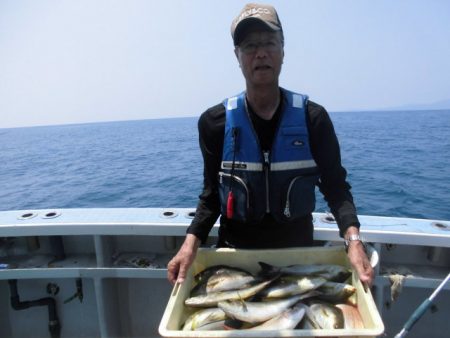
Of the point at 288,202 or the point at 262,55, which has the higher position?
the point at 262,55

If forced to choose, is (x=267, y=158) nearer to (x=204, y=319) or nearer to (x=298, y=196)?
(x=298, y=196)

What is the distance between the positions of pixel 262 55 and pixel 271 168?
28.0 inches

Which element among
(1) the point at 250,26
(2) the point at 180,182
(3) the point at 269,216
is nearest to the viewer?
(1) the point at 250,26

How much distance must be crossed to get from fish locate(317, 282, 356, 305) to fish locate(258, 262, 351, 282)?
0.08 metres

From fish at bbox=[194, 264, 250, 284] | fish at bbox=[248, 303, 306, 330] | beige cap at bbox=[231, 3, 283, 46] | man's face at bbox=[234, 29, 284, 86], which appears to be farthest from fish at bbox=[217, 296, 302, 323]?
beige cap at bbox=[231, 3, 283, 46]

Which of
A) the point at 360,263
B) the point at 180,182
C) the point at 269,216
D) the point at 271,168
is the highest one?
the point at 271,168

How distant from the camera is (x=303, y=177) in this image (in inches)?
84.9

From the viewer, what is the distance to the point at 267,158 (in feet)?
7.07

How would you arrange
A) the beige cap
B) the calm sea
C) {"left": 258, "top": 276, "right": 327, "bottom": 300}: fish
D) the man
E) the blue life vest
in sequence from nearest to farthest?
{"left": 258, "top": 276, "right": 327, "bottom": 300}: fish < the beige cap < the man < the blue life vest < the calm sea

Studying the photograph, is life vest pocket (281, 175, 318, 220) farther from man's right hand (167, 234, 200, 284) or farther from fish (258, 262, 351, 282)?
man's right hand (167, 234, 200, 284)

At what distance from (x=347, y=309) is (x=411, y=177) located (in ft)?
48.1

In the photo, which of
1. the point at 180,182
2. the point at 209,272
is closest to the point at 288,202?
the point at 209,272

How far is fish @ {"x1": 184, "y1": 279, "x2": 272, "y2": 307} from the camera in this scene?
183 cm

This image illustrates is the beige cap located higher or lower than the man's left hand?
higher
